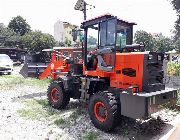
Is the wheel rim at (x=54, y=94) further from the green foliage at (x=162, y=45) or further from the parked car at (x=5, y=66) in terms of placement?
the green foliage at (x=162, y=45)

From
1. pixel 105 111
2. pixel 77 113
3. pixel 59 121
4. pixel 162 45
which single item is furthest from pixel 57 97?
pixel 162 45

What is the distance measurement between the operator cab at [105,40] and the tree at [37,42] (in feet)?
129

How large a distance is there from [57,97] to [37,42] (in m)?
39.0

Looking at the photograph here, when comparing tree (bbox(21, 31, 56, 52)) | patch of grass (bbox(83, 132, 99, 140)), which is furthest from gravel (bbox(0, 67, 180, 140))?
tree (bbox(21, 31, 56, 52))

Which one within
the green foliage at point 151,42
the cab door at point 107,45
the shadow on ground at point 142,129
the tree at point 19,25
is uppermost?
the tree at point 19,25

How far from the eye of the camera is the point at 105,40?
25.6 ft

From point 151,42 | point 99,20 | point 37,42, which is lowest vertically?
point 99,20

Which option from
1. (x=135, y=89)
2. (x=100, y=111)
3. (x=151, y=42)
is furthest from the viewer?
(x=151, y=42)

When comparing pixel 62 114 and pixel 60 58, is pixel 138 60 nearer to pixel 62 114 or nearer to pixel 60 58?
pixel 62 114

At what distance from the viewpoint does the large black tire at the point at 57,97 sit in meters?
9.48

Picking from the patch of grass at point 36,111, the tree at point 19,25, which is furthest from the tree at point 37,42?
the patch of grass at point 36,111

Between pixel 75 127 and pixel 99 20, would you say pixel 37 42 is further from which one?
pixel 75 127

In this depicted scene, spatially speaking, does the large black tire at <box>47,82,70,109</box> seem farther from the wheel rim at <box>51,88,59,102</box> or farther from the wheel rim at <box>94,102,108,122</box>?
the wheel rim at <box>94,102,108,122</box>

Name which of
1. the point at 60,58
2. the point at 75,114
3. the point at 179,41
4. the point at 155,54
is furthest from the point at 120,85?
the point at 179,41
